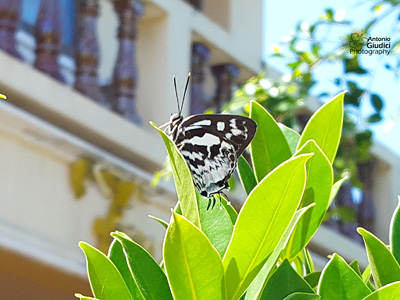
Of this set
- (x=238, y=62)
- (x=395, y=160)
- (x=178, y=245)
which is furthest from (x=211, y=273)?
(x=395, y=160)

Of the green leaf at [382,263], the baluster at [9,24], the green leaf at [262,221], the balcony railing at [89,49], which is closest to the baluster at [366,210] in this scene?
the balcony railing at [89,49]

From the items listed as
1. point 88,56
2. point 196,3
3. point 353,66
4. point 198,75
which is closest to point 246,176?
point 353,66

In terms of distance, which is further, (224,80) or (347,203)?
(347,203)

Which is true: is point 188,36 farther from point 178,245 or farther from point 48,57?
point 178,245

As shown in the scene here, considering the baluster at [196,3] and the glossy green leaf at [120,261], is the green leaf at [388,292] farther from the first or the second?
the baluster at [196,3]

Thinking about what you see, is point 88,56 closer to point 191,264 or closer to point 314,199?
point 314,199

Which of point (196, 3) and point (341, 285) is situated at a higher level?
point (341, 285)

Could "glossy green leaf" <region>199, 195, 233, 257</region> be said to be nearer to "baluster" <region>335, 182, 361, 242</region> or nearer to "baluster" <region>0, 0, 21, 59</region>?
A: "baluster" <region>0, 0, 21, 59</region>
